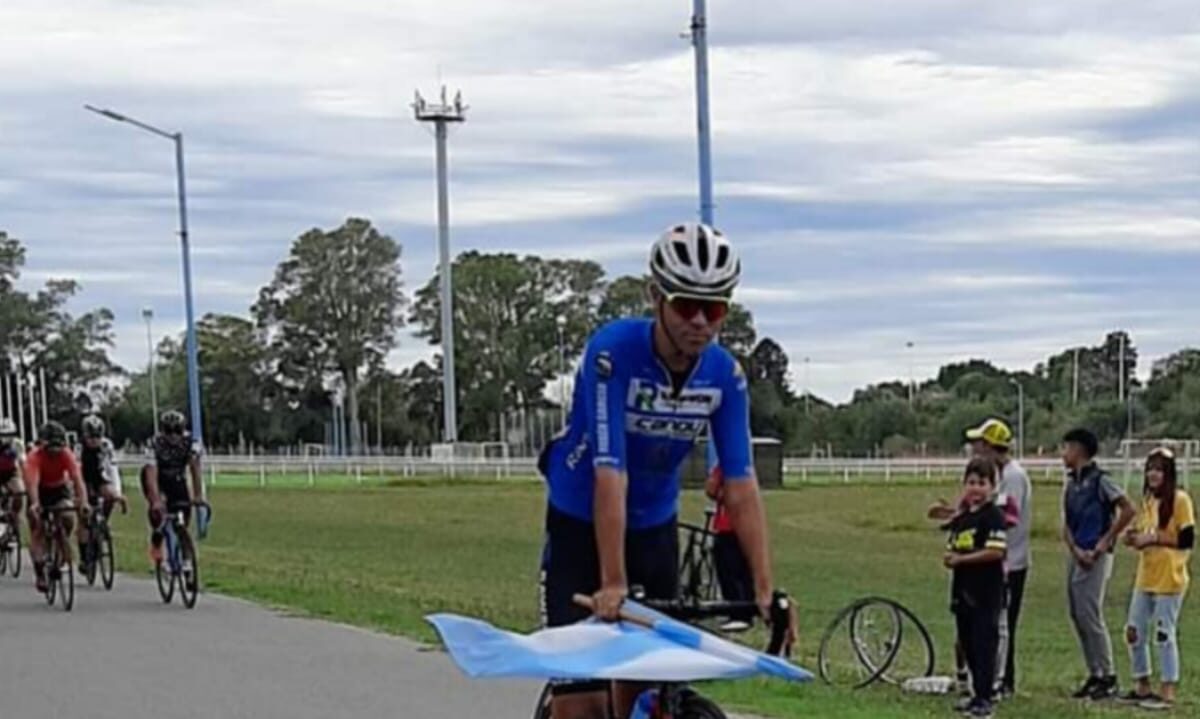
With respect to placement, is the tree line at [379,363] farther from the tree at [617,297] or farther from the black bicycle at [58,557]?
the black bicycle at [58,557]

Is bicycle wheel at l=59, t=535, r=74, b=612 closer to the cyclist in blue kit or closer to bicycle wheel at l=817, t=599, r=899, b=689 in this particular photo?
bicycle wheel at l=817, t=599, r=899, b=689

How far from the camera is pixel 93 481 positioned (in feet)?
75.1

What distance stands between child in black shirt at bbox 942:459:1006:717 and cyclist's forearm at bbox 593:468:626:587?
709 cm

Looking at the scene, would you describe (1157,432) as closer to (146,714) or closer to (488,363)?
(488,363)

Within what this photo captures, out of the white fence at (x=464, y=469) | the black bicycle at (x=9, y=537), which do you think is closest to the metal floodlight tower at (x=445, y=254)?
the white fence at (x=464, y=469)

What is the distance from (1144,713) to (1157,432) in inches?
3230

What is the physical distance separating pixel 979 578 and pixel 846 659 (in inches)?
101

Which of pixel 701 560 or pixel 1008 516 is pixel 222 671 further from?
pixel 701 560

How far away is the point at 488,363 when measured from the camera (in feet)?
392

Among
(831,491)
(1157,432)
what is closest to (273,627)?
(831,491)

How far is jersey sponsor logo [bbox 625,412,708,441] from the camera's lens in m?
6.98

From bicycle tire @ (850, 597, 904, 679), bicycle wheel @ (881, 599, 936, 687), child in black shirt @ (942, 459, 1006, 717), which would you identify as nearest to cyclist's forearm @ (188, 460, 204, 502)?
bicycle wheel @ (881, 599, 936, 687)

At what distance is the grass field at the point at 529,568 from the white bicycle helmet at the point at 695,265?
5.89 metres

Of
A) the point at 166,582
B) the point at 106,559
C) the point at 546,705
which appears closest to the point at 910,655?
Answer: the point at 166,582
